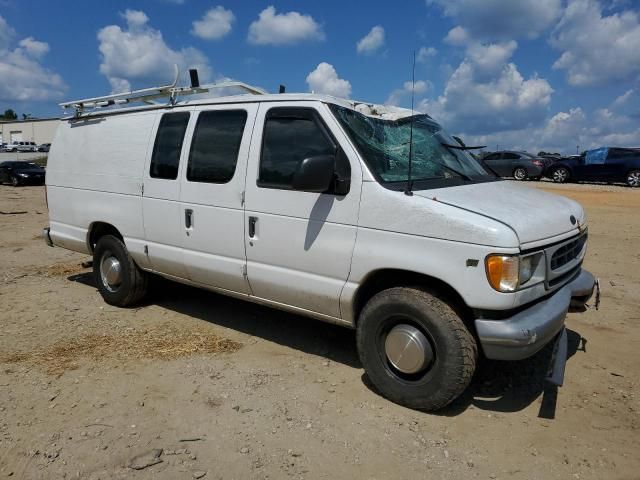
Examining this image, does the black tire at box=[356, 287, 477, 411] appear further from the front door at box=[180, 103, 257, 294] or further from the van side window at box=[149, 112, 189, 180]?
the van side window at box=[149, 112, 189, 180]

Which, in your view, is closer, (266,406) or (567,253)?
(266,406)

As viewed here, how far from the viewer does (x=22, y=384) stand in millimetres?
4109

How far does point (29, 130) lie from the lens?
325ft

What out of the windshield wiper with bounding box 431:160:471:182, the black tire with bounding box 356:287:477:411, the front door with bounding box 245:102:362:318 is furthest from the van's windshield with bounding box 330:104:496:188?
the black tire with bounding box 356:287:477:411

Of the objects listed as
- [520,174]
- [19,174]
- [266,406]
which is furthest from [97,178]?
[19,174]

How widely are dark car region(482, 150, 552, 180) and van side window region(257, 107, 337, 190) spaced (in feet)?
68.5

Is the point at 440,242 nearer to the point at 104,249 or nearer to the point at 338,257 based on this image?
Answer: the point at 338,257

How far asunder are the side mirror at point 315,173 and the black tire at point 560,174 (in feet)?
72.3

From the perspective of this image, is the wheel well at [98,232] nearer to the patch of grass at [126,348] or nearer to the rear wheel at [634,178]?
the patch of grass at [126,348]

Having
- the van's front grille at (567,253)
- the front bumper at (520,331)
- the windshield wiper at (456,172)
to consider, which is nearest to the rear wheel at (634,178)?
the van's front grille at (567,253)

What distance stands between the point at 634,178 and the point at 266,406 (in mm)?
21902

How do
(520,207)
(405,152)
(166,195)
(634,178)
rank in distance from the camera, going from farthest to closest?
(634,178), (166,195), (405,152), (520,207)

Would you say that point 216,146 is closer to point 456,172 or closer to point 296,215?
point 296,215

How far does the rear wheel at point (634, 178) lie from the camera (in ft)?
68.9
